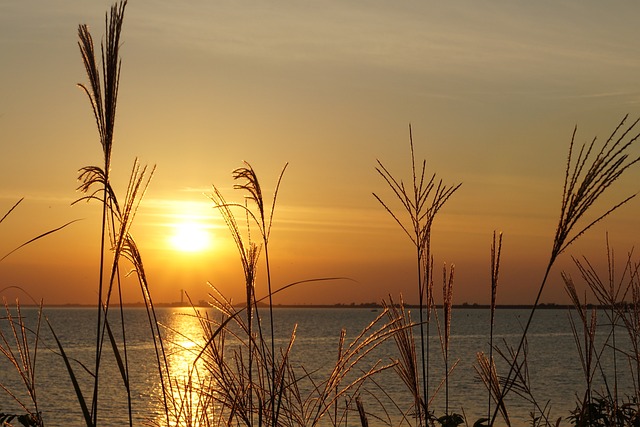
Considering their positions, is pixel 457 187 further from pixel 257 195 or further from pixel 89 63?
pixel 89 63

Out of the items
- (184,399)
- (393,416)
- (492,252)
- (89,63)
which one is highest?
(89,63)

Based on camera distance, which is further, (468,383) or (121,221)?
(468,383)

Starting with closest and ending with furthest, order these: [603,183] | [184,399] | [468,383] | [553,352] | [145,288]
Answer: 1. [603,183]
2. [145,288]
3. [184,399]
4. [468,383]
5. [553,352]

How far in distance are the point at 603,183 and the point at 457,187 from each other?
49.6 inches

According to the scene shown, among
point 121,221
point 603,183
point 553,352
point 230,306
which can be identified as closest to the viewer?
point 603,183

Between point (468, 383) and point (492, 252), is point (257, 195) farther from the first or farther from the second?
point (468, 383)

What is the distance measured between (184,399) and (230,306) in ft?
2.22

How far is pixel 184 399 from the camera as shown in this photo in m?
4.43

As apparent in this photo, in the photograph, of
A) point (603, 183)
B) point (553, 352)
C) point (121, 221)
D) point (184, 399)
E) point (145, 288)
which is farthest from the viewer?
point (553, 352)

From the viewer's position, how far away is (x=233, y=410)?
3922 mm

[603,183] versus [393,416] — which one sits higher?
[603,183]

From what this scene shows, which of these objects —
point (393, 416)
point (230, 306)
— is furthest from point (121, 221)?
point (393, 416)

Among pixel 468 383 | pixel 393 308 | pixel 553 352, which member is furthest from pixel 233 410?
pixel 553 352

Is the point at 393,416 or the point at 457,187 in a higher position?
the point at 457,187
